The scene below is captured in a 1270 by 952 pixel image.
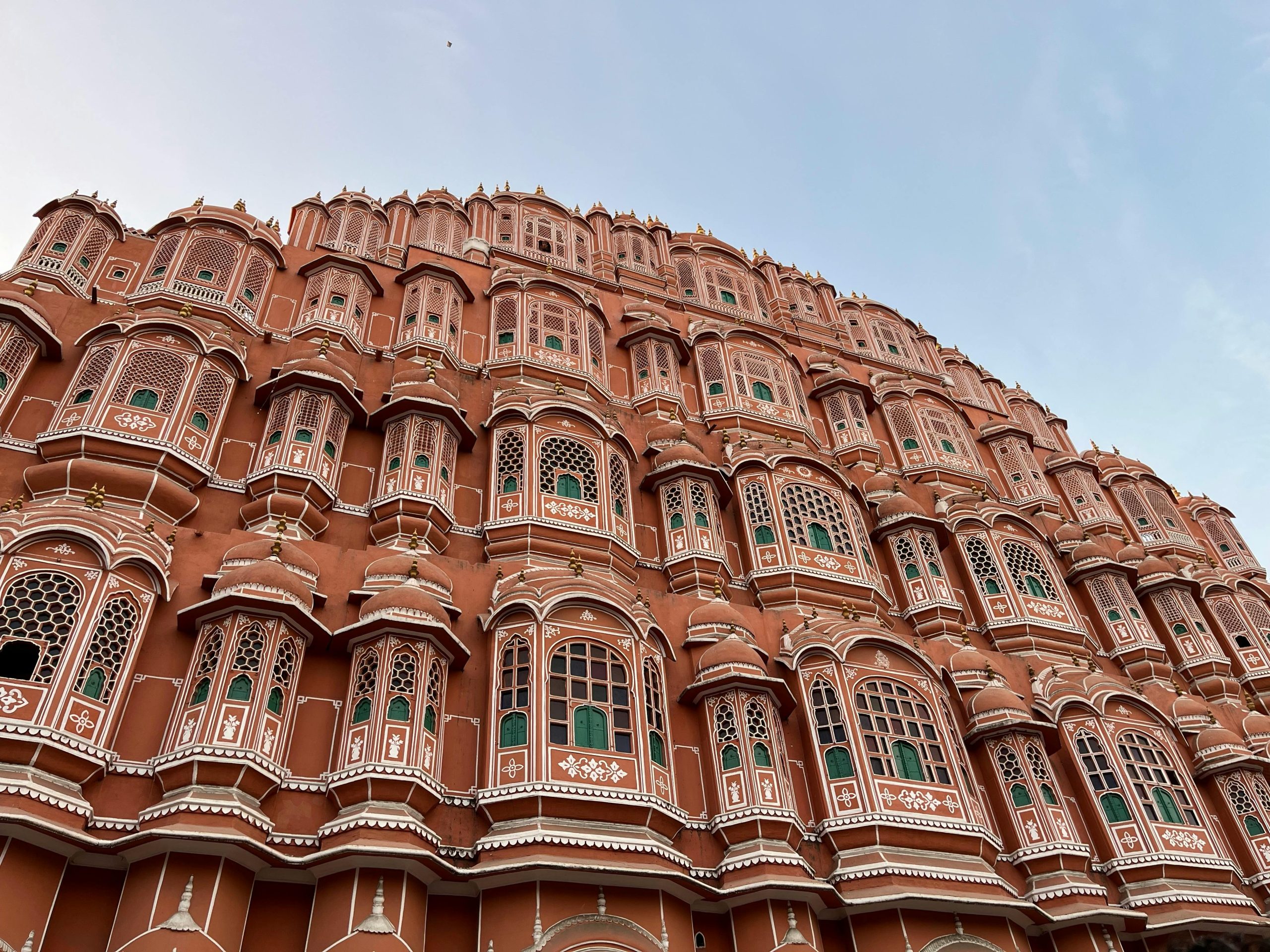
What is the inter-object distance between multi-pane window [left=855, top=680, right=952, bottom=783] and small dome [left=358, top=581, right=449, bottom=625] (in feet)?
25.6

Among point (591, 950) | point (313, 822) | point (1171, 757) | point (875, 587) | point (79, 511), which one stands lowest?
point (591, 950)

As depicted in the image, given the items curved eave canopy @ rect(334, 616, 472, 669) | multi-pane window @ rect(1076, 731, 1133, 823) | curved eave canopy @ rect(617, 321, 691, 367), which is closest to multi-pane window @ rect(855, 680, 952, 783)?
multi-pane window @ rect(1076, 731, 1133, 823)

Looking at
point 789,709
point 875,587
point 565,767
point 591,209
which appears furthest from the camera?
point 591,209

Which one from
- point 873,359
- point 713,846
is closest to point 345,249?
point 873,359

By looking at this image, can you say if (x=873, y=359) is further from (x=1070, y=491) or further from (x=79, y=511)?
(x=79, y=511)

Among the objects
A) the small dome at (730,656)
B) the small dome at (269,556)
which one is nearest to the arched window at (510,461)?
the small dome at (269,556)

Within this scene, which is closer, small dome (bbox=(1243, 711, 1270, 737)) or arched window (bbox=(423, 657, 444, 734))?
arched window (bbox=(423, 657, 444, 734))

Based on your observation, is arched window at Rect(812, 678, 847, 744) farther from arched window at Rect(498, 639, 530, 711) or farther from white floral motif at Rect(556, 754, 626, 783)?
arched window at Rect(498, 639, 530, 711)

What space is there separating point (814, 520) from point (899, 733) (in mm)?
5941

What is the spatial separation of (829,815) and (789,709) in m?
1.97

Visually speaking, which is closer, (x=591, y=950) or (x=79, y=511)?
(x=591, y=950)

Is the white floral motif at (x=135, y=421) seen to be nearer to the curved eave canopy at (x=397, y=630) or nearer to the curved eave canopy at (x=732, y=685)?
the curved eave canopy at (x=397, y=630)

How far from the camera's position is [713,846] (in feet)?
49.3

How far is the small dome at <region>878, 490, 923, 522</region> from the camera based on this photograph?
76.3 feet
